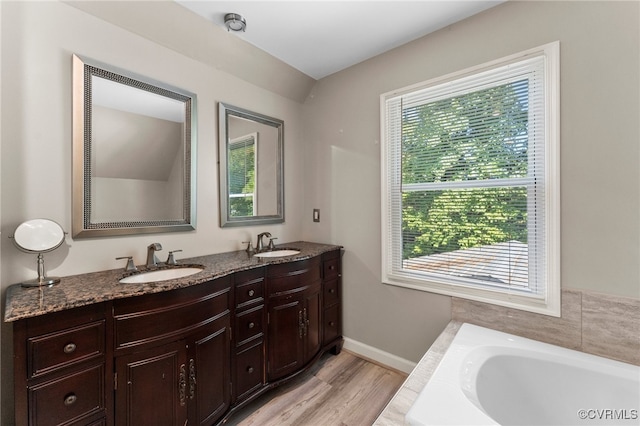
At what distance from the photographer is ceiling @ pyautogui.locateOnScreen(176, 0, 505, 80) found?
168cm

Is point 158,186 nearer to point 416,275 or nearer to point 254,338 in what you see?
point 254,338

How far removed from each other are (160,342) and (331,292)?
4.58ft

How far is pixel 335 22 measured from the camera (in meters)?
1.84

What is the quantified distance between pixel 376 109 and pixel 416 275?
55.3 inches

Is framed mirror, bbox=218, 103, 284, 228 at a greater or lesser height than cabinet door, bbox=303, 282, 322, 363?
greater

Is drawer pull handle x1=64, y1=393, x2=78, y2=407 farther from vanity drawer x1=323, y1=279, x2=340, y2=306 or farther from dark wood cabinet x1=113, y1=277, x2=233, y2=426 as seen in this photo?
vanity drawer x1=323, y1=279, x2=340, y2=306

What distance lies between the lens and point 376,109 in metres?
2.28

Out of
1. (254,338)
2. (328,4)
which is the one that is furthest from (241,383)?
(328,4)

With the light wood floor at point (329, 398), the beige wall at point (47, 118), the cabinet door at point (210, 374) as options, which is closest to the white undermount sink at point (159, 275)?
the beige wall at point (47, 118)

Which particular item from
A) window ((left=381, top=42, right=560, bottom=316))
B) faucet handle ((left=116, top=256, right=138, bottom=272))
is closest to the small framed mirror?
faucet handle ((left=116, top=256, right=138, bottom=272))

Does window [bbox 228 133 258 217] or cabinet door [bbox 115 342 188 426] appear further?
window [bbox 228 133 258 217]

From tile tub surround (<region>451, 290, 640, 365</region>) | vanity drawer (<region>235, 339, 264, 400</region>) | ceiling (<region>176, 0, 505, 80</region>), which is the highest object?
ceiling (<region>176, 0, 505, 80</region>)

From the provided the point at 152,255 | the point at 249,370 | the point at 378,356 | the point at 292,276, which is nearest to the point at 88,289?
the point at 152,255

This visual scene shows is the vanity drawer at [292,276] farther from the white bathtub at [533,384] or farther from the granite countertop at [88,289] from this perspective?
the white bathtub at [533,384]
